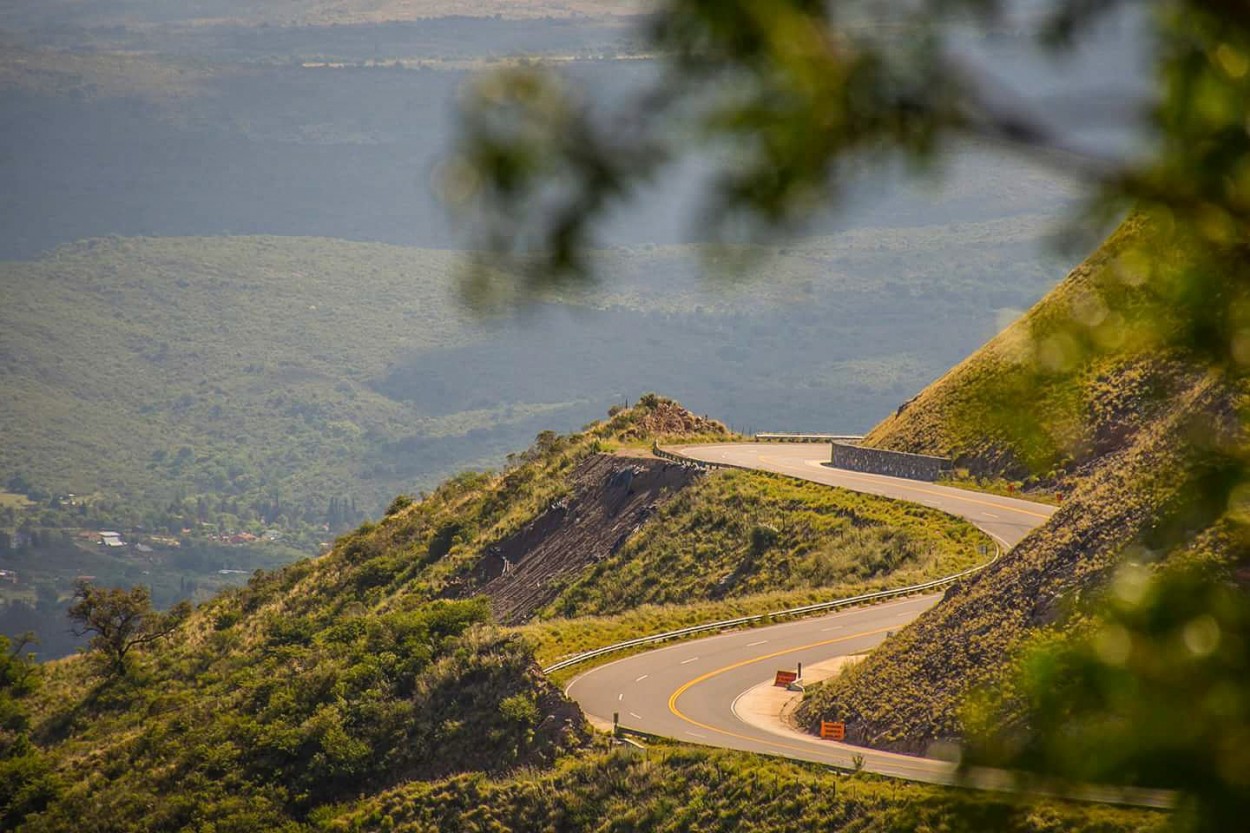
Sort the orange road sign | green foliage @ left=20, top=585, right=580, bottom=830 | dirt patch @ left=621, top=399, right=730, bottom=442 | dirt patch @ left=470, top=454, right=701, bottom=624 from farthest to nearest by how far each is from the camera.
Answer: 1. dirt patch @ left=621, top=399, right=730, bottom=442
2. dirt patch @ left=470, top=454, right=701, bottom=624
3. green foliage @ left=20, top=585, right=580, bottom=830
4. the orange road sign

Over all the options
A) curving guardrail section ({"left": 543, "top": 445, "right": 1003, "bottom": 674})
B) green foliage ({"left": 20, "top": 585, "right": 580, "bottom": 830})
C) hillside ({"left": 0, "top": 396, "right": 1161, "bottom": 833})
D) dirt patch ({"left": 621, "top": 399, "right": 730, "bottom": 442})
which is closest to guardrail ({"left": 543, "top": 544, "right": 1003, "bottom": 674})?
curving guardrail section ({"left": 543, "top": 445, "right": 1003, "bottom": 674})

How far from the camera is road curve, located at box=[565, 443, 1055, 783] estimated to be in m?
30.0

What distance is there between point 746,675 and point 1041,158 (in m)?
32.0

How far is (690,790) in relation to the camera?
28.5 metres

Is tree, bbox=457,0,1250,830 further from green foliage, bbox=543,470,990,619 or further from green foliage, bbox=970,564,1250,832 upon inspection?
green foliage, bbox=543,470,990,619

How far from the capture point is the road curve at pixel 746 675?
30.0m

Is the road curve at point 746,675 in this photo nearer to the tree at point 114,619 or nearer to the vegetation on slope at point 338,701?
the vegetation on slope at point 338,701

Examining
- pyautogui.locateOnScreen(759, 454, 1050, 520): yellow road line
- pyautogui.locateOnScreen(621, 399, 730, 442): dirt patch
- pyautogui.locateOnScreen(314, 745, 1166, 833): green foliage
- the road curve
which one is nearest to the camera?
pyautogui.locateOnScreen(314, 745, 1166, 833): green foliage

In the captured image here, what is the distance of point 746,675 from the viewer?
36312mm

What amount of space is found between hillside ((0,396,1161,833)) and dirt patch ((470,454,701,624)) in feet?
0.63

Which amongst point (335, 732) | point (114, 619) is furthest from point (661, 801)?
point (114, 619)

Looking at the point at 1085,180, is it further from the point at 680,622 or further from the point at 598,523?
the point at 598,523

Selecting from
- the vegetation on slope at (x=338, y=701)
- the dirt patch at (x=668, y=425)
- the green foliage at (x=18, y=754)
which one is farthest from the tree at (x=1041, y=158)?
the dirt patch at (x=668, y=425)

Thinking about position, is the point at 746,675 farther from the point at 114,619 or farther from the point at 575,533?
the point at 114,619
